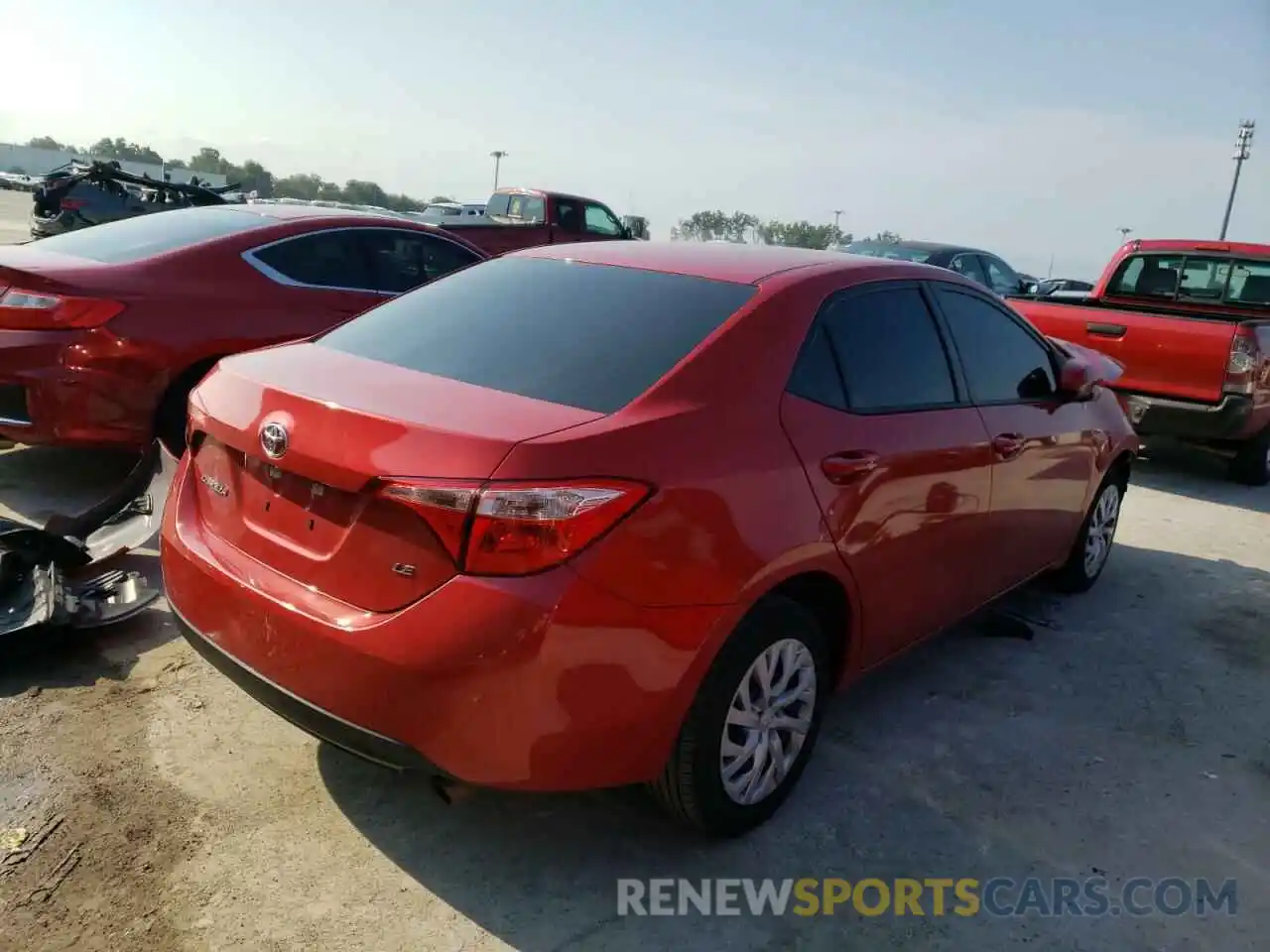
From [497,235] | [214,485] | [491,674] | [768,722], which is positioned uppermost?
[497,235]

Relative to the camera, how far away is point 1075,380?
434 centimetres

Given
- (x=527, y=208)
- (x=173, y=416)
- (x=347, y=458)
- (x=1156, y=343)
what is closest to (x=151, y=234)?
(x=173, y=416)

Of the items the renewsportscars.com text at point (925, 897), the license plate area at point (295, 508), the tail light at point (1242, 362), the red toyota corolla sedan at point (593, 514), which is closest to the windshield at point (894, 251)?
the tail light at point (1242, 362)

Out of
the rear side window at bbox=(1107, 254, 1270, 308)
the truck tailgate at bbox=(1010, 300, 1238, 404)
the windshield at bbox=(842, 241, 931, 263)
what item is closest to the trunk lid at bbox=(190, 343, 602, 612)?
the truck tailgate at bbox=(1010, 300, 1238, 404)

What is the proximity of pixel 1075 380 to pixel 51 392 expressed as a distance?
4.69 meters

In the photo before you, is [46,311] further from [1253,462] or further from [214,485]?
[1253,462]

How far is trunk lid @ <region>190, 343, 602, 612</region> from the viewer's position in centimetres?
233

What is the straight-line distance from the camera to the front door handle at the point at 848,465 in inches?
115

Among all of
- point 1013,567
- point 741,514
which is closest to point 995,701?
point 1013,567

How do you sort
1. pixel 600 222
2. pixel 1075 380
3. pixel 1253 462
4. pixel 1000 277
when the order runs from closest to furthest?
pixel 1075 380, pixel 1253 462, pixel 1000 277, pixel 600 222

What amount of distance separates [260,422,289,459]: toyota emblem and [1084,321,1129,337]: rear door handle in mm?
7128

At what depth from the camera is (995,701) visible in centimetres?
398

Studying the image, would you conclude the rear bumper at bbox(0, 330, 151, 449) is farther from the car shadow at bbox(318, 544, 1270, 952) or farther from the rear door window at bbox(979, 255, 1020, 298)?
the rear door window at bbox(979, 255, 1020, 298)

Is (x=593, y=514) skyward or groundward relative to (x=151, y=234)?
groundward
